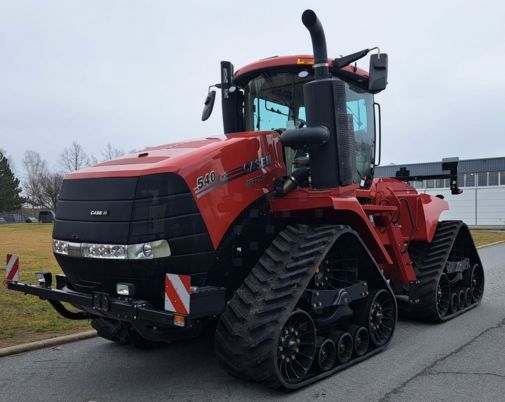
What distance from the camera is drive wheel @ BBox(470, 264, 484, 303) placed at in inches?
308

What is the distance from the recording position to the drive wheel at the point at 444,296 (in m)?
6.79

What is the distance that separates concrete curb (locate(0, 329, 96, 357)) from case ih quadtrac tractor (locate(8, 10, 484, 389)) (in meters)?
0.72

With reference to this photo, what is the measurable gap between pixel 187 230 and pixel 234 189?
66cm

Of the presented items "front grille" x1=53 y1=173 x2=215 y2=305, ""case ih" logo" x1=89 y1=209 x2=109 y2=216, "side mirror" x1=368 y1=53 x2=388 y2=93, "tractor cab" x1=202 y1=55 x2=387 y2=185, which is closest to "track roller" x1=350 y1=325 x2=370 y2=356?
"tractor cab" x1=202 y1=55 x2=387 y2=185

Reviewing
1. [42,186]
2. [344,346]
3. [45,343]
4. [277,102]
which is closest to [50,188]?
[42,186]

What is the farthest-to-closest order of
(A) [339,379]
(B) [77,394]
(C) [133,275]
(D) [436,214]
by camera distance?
(D) [436,214] < (A) [339,379] < (B) [77,394] < (C) [133,275]

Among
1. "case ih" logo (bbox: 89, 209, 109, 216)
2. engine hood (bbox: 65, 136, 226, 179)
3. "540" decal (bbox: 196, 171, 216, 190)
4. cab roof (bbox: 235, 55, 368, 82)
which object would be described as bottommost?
"case ih" logo (bbox: 89, 209, 109, 216)

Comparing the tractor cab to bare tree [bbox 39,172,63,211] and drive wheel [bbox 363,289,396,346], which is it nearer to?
drive wheel [bbox 363,289,396,346]

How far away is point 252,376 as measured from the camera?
159 inches

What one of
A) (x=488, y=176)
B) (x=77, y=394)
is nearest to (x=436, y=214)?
(x=77, y=394)

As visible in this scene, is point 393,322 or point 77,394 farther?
point 393,322

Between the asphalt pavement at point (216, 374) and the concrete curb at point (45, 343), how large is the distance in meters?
0.09

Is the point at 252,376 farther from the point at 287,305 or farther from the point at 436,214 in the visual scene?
the point at 436,214

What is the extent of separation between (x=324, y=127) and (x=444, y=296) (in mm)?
3683
